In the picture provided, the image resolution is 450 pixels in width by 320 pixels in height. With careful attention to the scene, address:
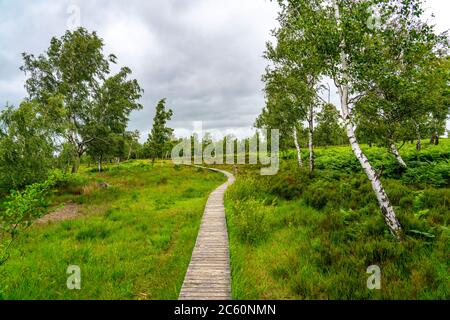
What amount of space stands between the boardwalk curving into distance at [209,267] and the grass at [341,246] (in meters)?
0.28

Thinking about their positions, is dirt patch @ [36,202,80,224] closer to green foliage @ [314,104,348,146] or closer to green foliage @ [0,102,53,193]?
green foliage @ [0,102,53,193]

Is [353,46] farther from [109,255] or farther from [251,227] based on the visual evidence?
[109,255]

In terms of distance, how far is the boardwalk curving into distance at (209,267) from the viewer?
208 inches

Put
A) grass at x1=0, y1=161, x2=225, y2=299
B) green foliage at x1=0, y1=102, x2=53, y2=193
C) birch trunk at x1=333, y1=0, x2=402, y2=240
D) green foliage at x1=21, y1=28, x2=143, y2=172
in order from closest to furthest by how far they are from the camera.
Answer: grass at x1=0, y1=161, x2=225, y2=299 → birch trunk at x1=333, y1=0, x2=402, y2=240 → green foliage at x1=0, y1=102, x2=53, y2=193 → green foliage at x1=21, y1=28, x2=143, y2=172

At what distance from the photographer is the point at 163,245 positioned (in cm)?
827

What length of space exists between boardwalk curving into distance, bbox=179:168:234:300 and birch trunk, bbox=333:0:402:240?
193 inches

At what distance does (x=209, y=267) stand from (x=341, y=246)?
3.84 m

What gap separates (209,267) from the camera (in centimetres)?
641

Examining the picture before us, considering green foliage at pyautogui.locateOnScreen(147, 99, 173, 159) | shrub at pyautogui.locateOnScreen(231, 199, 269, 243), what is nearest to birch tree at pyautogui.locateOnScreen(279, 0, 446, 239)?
shrub at pyautogui.locateOnScreen(231, 199, 269, 243)

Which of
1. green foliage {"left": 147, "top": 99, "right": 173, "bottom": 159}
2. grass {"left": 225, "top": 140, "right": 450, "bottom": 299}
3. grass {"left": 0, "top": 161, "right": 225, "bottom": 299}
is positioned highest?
green foliage {"left": 147, "top": 99, "right": 173, "bottom": 159}

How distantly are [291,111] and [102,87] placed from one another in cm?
2302

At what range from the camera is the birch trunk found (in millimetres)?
7051

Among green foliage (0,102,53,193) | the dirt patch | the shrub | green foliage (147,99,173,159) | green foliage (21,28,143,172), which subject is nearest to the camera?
the shrub
